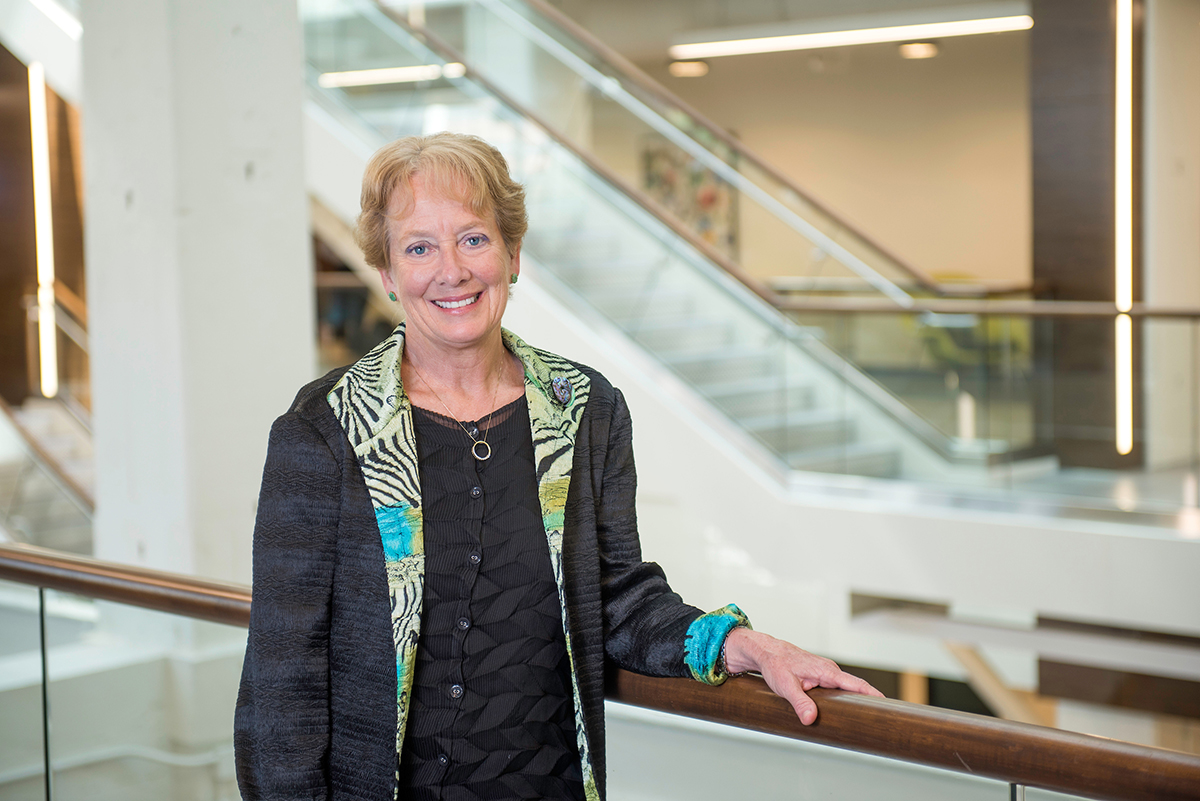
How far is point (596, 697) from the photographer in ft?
5.17

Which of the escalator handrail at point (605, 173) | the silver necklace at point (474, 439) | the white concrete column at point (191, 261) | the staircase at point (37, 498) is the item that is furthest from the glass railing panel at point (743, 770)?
the staircase at point (37, 498)

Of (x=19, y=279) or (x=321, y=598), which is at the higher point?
(x=19, y=279)

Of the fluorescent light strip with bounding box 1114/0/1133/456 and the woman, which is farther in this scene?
the fluorescent light strip with bounding box 1114/0/1133/456

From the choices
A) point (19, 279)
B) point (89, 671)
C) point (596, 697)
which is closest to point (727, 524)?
point (89, 671)

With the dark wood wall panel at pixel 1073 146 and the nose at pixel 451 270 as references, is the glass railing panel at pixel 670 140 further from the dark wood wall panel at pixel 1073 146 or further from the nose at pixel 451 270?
the nose at pixel 451 270

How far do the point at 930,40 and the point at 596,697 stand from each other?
1027 cm

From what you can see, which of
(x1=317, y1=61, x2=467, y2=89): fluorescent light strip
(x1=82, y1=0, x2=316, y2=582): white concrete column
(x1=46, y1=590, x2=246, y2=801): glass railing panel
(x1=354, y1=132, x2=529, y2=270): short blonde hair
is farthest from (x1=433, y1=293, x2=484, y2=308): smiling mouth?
(x1=317, y1=61, x2=467, y2=89): fluorescent light strip

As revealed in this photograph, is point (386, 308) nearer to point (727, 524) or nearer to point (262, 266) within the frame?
→ point (727, 524)

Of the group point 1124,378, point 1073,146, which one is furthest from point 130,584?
point 1073,146

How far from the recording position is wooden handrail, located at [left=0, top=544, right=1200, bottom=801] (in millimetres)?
1266

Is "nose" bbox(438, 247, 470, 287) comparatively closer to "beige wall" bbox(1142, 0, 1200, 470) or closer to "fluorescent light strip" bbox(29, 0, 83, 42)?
"fluorescent light strip" bbox(29, 0, 83, 42)

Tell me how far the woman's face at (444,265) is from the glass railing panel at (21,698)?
5.01 ft

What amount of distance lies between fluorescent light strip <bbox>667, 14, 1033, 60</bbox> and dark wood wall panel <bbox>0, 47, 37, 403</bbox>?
5.99 m

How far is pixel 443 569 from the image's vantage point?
150 cm
